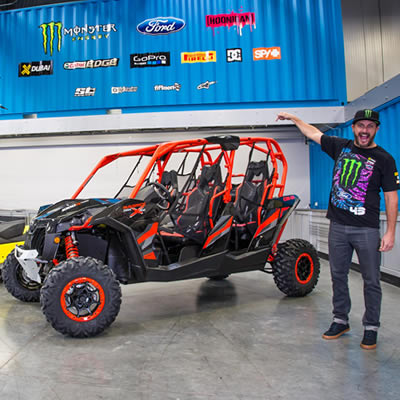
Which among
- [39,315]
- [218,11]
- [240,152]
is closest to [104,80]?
[218,11]

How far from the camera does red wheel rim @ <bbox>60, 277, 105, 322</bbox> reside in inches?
117

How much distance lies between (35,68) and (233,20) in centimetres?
426

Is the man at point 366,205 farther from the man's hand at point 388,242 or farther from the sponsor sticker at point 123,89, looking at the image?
the sponsor sticker at point 123,89

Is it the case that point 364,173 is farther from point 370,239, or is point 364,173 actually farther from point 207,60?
point 207,60

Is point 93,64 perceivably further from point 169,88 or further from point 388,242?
point 388,242

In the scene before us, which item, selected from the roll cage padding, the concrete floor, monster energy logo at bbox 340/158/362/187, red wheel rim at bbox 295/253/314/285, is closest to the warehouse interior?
the concrete floor

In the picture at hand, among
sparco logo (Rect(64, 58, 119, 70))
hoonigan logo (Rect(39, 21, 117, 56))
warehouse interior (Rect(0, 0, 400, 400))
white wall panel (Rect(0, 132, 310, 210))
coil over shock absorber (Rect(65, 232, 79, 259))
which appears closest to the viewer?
warehouse interior (Rect(0, 0, 400, 400))

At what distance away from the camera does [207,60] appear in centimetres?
776

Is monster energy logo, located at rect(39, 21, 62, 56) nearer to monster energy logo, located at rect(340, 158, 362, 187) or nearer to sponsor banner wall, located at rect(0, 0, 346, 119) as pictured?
sponsor banner wall, located at rect(0, 0, 346, 119)

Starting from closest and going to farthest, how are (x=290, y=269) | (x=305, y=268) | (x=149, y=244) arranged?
1. (x=149, y=244)
2. (x=290, y=269)
3. (x=305, y=268)

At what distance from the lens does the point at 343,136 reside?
7.30m

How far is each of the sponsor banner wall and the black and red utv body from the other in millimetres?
3377

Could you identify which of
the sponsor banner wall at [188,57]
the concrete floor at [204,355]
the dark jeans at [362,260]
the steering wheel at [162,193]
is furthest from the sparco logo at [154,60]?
the dark jeans at [362,260]

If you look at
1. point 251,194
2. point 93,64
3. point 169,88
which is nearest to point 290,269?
point 251,194
